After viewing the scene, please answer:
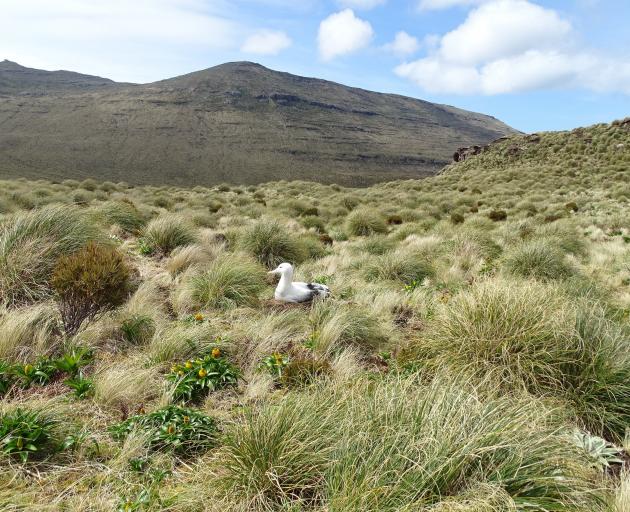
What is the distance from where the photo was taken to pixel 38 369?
3.45m

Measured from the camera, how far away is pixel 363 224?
45.6 feet

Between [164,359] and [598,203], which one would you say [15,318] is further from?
[598,203]

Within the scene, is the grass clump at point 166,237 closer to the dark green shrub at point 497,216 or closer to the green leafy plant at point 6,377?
the green leafy plant at point 6,377

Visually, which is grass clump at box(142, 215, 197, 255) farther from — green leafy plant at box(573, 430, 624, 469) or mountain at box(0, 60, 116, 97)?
mountain at box(0, 60, 116, 97)

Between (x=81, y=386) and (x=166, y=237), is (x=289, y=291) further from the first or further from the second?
(x=166, y=237)

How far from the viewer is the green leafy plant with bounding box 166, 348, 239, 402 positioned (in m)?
3.43

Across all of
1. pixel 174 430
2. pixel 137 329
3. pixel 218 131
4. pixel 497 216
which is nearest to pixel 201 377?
pixel 174 430

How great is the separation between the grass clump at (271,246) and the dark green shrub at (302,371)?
4.97m

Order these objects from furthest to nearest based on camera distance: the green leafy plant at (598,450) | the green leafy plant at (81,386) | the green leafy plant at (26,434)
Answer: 1. the green leafy plant at (81,386)
2. the green leafy plant at (598,450)
3. the green leafy plant at (26,434)

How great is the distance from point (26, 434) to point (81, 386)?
721mm

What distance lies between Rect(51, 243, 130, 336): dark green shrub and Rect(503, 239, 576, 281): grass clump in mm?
6116

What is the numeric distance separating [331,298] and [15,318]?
369 centimetres

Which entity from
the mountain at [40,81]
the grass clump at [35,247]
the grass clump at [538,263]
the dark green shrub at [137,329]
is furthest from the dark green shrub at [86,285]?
the mountain at [40,81]

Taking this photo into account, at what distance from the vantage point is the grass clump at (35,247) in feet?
16.7
